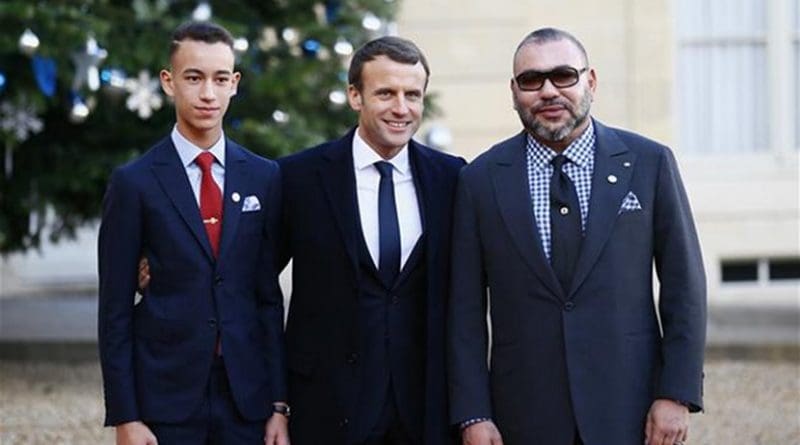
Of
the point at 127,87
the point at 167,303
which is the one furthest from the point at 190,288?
the point at 127,87

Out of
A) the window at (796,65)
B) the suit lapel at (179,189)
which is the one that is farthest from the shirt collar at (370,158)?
the window at (796,65)

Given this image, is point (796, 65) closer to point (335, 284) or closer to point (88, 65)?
A: point (88, 65)

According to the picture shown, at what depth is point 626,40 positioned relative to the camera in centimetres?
1552

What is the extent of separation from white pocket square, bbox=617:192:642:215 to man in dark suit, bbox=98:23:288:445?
1051mm

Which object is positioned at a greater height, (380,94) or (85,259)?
(380,94)

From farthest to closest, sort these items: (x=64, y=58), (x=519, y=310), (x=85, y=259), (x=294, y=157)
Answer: (x=85, y=259)
(x=64, y=58)
(x=294, y=157)
(x=519, y=310)

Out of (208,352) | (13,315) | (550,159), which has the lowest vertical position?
(13,315)

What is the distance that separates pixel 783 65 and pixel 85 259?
8.23 meters

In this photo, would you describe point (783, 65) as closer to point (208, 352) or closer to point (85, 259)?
point (85, 259)

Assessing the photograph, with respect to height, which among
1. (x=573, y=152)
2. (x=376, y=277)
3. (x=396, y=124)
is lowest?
(x=376, y=277)

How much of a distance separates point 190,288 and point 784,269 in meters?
11.6

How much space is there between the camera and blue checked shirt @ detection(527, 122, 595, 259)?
5.00 metres

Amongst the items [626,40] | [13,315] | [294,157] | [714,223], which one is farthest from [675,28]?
[294,157]

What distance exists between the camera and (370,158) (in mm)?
5293
